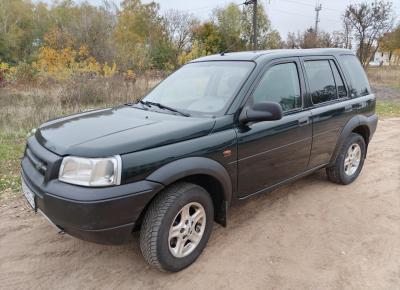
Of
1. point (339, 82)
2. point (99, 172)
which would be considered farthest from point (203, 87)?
point (339, 82)

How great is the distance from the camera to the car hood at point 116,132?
251 cm

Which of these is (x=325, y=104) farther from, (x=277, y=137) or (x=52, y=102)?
(x=52, y=102)

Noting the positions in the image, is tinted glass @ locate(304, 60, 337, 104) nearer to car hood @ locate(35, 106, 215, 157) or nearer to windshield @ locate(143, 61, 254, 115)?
windshield @ locate(143, 61, 254, 115)

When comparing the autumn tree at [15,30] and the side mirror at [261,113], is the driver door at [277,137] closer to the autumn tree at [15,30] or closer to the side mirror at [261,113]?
the side mirror at [261,113]

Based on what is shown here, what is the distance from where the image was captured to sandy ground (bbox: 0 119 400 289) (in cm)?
281

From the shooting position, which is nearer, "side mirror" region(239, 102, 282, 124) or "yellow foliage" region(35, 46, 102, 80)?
"side mirror" region(239, 102, 282, 124)

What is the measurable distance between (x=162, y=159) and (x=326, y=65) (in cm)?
276

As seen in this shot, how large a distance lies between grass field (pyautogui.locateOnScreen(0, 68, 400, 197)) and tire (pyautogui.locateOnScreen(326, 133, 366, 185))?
16.1 ft

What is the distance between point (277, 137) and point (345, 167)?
185 cm

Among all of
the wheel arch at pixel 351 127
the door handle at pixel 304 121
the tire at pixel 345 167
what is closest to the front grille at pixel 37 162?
A: the door handle at pixel 304 121

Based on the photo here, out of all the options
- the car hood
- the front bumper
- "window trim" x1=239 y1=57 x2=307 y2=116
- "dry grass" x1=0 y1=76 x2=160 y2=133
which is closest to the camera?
the front bumper

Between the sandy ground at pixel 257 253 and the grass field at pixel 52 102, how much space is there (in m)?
2.83

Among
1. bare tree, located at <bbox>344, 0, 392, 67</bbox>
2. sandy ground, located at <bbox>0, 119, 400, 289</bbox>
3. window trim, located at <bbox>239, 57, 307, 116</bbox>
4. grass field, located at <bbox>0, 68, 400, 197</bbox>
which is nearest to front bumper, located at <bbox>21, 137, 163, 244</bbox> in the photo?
sandy ground, located at <bbox>0, 119, 400, 289</bbox>

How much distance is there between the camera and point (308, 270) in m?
2.93
